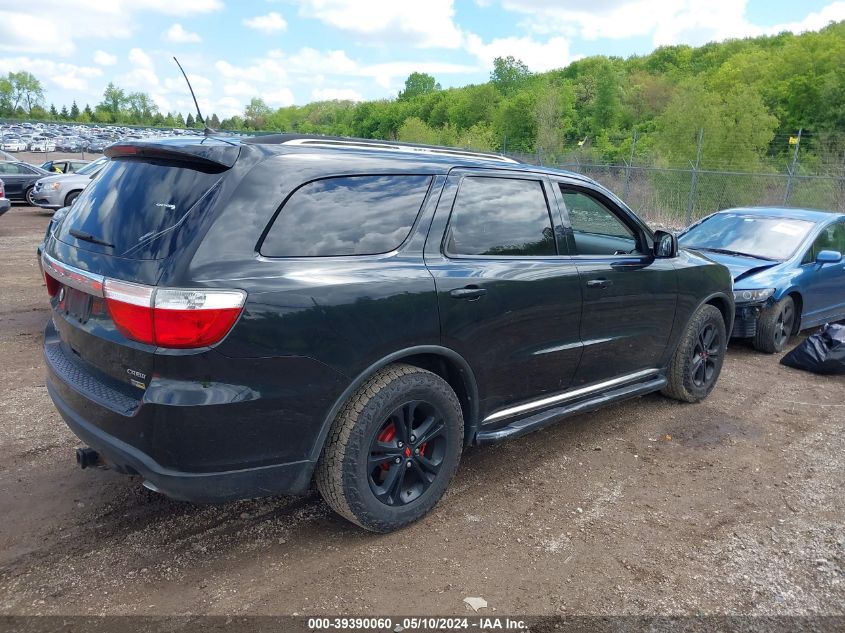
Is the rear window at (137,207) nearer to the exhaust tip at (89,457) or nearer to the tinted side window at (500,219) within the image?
the exhaust tip at (89,457)

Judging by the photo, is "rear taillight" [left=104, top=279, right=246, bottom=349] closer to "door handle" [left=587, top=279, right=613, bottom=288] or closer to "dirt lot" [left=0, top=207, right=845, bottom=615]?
"dirt lot" [left=0, top=207, right=845, bottom=615]

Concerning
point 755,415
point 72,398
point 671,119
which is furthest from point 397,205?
point 671,119

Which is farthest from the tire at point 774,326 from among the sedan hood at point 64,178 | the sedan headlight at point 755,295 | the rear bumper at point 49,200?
the rear bumper at point 49,200

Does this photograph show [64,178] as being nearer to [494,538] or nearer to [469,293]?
[469,293]

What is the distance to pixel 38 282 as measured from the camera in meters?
9.45

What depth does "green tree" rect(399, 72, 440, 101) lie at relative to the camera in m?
121

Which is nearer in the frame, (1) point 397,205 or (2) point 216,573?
(2) point 216,573

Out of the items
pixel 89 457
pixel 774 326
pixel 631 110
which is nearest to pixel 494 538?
pixel 89 457

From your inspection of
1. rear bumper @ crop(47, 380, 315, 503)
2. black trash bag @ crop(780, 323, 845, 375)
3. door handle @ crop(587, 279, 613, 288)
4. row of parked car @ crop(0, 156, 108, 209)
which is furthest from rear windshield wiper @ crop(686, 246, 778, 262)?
row of parked car @ crop(0, 156, 108, 209)

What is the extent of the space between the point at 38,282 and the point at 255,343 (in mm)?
8386

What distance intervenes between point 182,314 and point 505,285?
5.62 feet

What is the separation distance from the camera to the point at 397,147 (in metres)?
3.65

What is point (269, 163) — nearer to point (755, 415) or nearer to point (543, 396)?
point (543, 396)

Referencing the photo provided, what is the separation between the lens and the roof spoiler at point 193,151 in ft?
9.30
